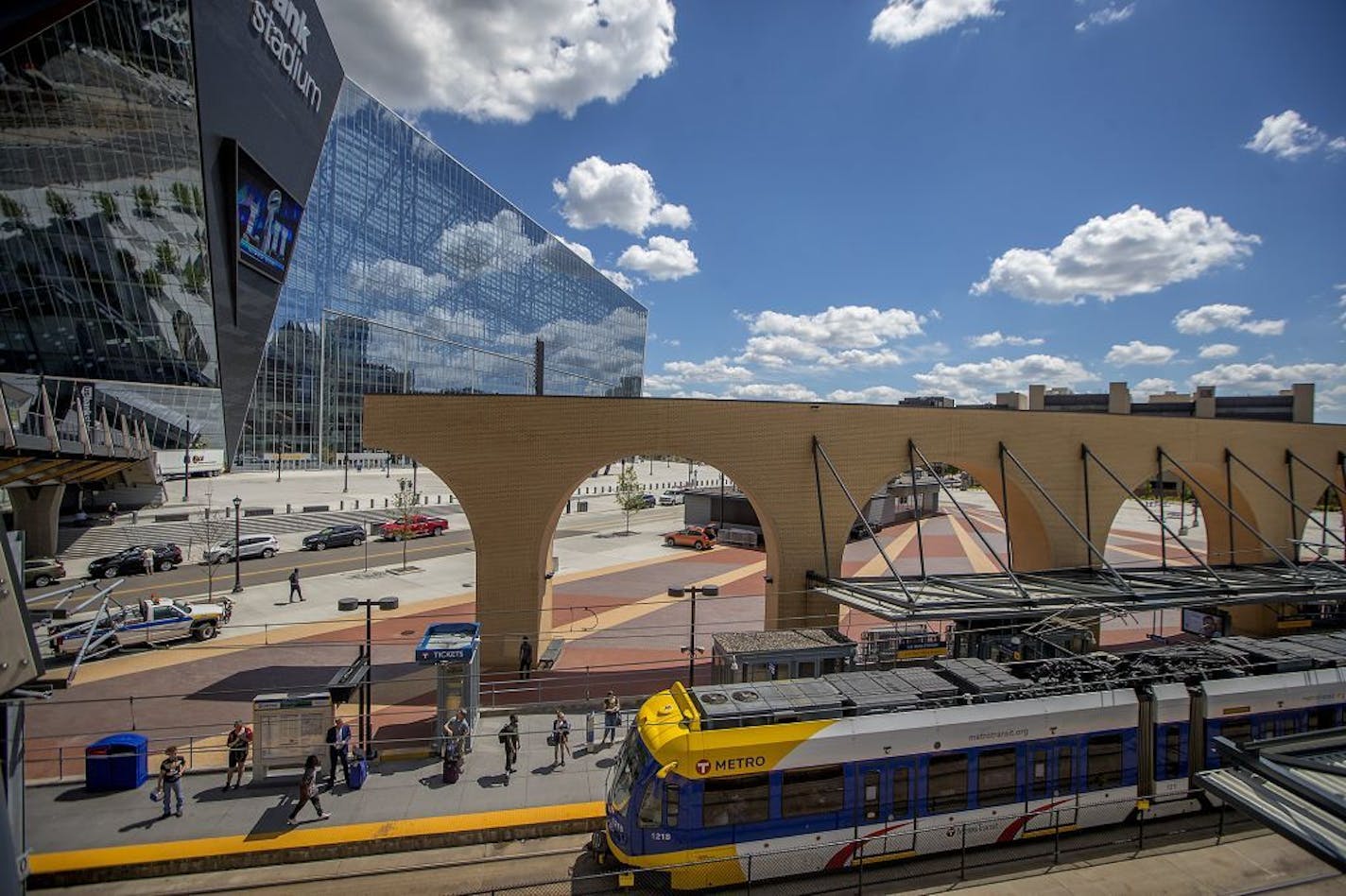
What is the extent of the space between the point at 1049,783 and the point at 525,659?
1200cm

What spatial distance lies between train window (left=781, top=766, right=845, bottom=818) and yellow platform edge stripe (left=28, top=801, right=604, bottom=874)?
3935 millimetres

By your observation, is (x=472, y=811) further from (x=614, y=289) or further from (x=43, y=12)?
(x=614, y=289)

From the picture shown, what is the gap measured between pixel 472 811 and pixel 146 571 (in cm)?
2789

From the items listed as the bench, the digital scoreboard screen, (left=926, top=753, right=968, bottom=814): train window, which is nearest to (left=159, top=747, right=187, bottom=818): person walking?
the bench

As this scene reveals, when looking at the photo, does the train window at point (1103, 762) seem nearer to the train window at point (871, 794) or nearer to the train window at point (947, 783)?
the train window at point (947, 783)

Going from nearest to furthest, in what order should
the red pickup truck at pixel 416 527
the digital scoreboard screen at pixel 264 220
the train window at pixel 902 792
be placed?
the train window at pixel 902 792 < the red pickup truck at pixel 416 527 < the digital scoreboard screen at pixel 264 220

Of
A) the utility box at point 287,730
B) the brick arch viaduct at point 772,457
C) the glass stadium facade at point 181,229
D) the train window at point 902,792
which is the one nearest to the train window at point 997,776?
the train window at point 902,792

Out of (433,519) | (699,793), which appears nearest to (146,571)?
(433,519)

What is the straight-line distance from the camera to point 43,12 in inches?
1182

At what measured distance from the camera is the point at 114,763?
11602 mm

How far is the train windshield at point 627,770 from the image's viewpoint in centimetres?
900

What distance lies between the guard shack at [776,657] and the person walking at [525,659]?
17.5 ft

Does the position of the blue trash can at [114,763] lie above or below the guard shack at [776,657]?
below

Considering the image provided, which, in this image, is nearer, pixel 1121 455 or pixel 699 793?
pixel 699 793
